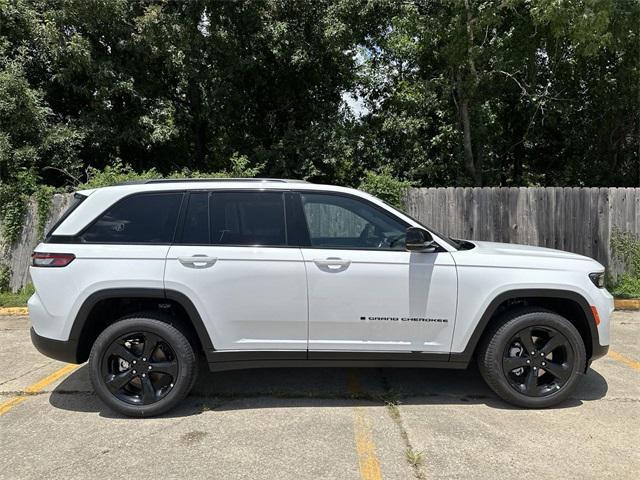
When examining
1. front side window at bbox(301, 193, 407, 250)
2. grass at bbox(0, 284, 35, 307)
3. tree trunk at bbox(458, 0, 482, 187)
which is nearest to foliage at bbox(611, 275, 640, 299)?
tree trunk at bbox(458, 0, 482, 187)

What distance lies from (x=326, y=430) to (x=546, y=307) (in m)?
2.16

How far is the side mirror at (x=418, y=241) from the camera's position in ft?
13.1

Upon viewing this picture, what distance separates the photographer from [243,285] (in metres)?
4.03

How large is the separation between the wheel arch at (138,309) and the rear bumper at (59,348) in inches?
0.9

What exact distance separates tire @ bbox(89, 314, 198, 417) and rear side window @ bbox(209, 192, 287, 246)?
2.85 ft

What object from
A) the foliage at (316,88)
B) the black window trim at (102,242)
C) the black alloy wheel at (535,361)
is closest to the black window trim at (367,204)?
the black window trim at (102,242)

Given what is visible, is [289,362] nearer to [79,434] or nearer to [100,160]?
[79,434]

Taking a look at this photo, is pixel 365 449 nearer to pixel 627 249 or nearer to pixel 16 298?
pixel 16 298

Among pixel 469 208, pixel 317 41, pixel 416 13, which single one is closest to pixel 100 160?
pixel 317 41

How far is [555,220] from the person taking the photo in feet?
30.4

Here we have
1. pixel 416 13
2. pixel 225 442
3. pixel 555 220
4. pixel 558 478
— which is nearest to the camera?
pixel 558 478

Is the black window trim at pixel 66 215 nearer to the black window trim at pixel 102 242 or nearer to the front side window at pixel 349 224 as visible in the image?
the black window trim at pixel 102 242

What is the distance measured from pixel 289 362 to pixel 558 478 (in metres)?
2.07

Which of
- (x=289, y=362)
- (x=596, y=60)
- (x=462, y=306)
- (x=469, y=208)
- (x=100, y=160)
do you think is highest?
(x=596, y=60)
